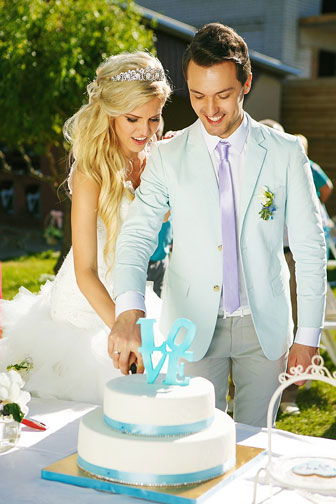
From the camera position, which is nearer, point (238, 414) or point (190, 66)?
point (190, 66)

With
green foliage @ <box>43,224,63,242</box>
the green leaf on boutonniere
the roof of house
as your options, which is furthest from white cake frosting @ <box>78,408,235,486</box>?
green foliage @ <box>43,224,63,242</box>

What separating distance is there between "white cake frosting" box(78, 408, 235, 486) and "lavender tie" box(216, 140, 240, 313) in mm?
748

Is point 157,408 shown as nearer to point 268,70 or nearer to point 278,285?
point 278,285

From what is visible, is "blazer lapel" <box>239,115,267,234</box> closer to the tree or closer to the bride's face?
the bride's face

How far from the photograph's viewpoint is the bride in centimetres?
262

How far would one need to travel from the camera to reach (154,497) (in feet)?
5.23

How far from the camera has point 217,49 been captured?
2.13 metres

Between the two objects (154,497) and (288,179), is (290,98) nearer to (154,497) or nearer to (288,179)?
(288,179)

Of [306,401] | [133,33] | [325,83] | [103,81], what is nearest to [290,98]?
[325,83]

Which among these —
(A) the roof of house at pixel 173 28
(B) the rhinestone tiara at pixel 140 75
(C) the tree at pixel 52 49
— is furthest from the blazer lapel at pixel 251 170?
(A) the roof of house at pixel 173 28

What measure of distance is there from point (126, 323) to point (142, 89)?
1.02 meters

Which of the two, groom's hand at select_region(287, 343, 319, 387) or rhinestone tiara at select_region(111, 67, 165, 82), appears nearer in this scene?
groom's hand at select_region(287, 343, 319, 387)

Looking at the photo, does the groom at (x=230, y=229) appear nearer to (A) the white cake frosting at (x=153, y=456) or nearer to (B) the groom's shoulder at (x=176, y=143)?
(B) the groom's shoulder at (x=176, y=143)

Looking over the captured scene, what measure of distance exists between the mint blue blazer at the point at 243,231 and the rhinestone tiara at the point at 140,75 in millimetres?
418
